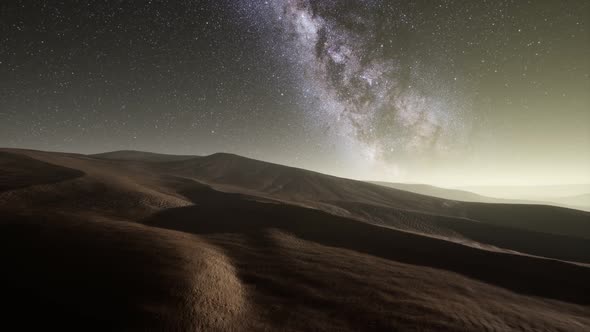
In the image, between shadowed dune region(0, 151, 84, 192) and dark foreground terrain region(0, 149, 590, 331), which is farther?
shadowed dune region(0, 151, 84, 192)

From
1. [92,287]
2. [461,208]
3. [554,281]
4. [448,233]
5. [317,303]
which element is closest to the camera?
[92,287]

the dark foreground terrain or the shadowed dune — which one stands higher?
the shadowed dune

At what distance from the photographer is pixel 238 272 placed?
33.3 feet

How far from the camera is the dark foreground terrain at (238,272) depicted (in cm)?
705

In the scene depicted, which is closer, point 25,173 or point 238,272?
→ point 238,272

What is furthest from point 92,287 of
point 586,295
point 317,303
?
point 586,295

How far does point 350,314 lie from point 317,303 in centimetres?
110

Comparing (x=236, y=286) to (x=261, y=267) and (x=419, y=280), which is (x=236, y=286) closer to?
(x=261, y=267)

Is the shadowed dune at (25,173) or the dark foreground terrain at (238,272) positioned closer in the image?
the dark foreground terrain at (238,272)

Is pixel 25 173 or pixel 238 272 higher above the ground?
pixel 25 173

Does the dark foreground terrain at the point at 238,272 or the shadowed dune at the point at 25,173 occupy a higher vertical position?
the shadowed dune at the point at 25,173

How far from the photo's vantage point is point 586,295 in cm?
1180

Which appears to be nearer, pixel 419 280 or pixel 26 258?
pixel 26 258

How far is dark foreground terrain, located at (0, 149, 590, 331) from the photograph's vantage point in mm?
7051
